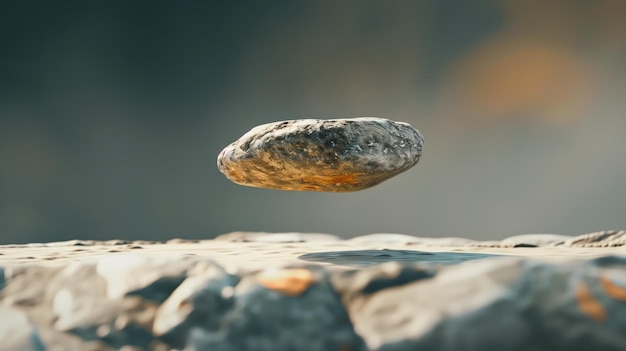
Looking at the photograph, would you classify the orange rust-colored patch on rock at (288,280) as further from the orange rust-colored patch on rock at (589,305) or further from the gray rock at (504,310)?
the orange rust-colored patch on rock at (589,305)

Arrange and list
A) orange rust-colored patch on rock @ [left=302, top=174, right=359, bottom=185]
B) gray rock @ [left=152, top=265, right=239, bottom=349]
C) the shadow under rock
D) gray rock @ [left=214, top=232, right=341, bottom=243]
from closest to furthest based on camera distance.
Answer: gray rock @ [left=152, top=265, right=239, bottom=349] → the shadow under rock → orange rust-colored patch on rock @ [left=302, top=174, right=359, bottom=185] → gray rock @ [left=214, top=232, right=341, bottom=243]

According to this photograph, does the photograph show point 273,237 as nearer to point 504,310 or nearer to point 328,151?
point 328,151

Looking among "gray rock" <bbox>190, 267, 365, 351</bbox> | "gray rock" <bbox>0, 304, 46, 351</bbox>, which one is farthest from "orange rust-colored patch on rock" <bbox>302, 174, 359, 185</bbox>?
"gray rock" <bbox>0, 304, 46, 351</bbox>

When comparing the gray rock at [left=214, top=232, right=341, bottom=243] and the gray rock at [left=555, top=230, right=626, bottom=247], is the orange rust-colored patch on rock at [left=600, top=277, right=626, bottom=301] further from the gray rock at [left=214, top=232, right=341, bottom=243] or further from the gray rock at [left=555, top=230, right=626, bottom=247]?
the gray rock at [left=214, top=232, right=341, bottom=243]

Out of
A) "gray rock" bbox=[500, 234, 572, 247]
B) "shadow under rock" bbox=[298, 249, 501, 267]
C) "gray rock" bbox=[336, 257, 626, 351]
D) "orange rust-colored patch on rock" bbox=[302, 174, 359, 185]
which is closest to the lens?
"gray rock" bbox=[336, 257, 626, 351]

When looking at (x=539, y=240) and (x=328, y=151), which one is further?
(x=539, y=240)

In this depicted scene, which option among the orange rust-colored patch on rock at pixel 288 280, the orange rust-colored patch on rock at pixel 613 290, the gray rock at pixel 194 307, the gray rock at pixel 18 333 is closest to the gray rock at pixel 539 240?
the orange rust-colored patch on rock at pixel 613 290

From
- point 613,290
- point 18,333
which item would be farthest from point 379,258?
point 18,333
